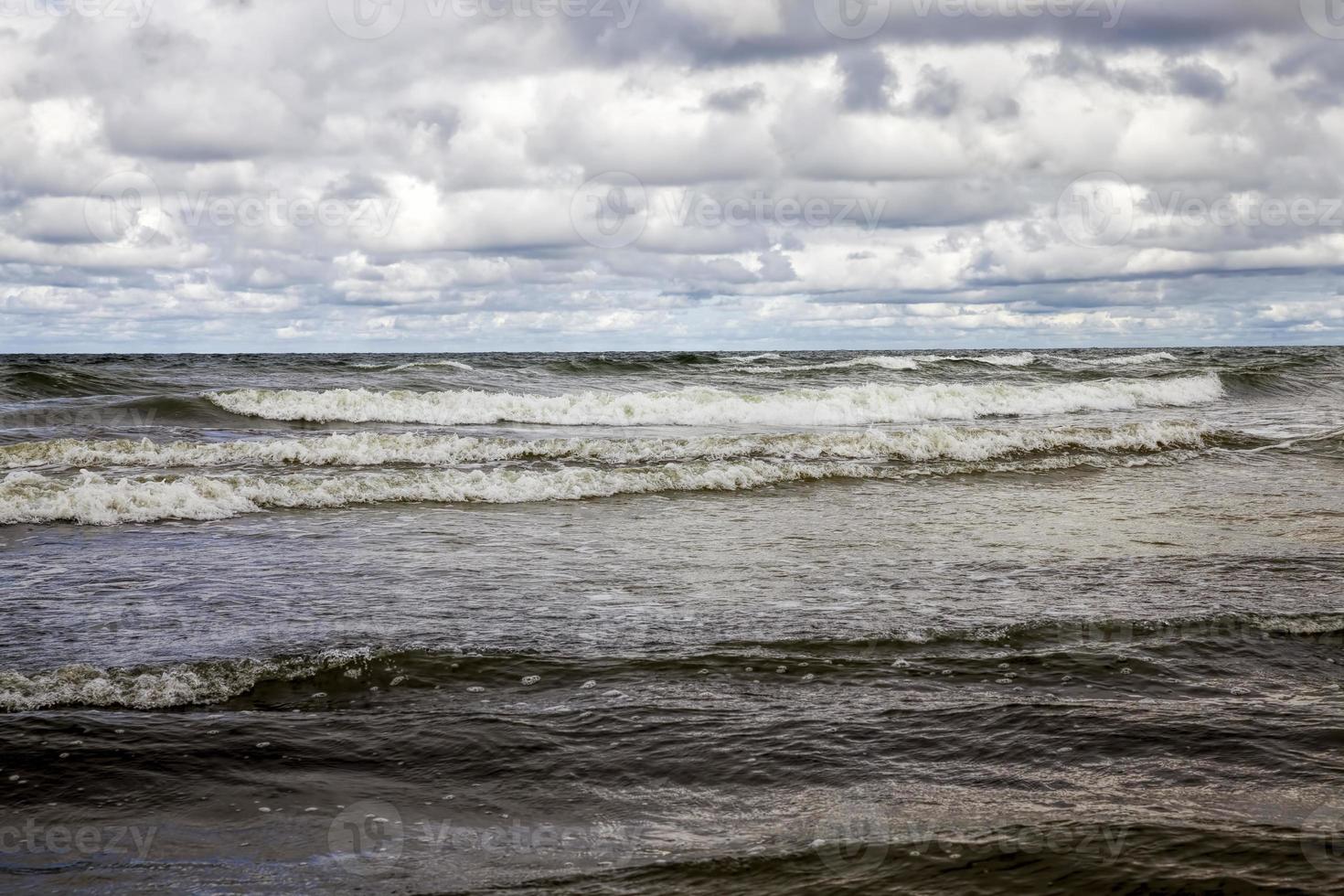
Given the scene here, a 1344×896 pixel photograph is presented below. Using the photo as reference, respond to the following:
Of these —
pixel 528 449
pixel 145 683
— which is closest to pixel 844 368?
pixel 528 449

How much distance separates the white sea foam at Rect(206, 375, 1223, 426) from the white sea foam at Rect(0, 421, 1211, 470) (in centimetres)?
586

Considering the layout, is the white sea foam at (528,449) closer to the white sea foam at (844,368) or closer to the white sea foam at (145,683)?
the white sea foam at (145,683)

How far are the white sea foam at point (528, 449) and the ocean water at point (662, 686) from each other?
2876mm

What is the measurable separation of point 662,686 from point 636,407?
19485 millimetres

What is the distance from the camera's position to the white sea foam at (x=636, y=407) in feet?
78.1

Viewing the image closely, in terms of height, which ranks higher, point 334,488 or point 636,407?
point 636,407

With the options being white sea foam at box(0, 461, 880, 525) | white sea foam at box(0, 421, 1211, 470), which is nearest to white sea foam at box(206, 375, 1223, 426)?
white sea foam at box(0, 421, 1211, 470)

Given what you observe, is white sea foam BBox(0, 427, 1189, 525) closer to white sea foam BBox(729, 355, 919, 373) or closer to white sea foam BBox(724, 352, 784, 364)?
white sea foam BBox(729, 355, 919, 373)

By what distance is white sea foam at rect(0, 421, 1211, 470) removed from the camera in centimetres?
1606

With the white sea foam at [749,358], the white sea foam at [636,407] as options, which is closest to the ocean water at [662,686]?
the white sea foam at [636,407]

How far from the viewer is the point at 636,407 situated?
24891 mm

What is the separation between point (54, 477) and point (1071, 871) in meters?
14.4

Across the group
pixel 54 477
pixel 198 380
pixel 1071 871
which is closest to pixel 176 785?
pixel 1071 871

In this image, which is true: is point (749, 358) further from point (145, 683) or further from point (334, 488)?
point (145, 683)
